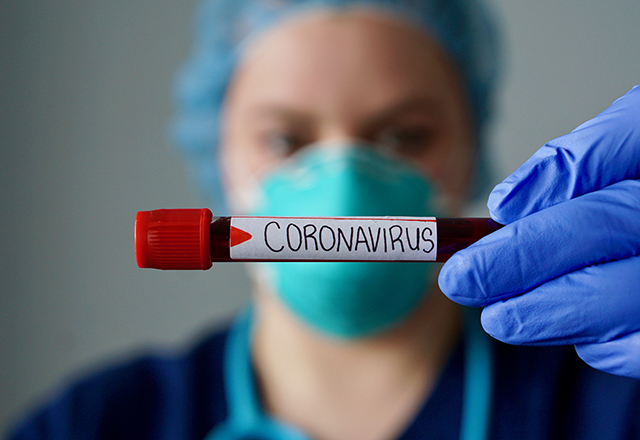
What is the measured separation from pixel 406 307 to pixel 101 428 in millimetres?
634

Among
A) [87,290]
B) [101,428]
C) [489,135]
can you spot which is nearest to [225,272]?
[87,290]

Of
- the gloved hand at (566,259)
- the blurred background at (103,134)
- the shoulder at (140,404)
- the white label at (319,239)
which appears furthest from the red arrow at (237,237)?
the blurred background at (103,134)

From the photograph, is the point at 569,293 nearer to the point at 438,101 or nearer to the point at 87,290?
the point at 438,101

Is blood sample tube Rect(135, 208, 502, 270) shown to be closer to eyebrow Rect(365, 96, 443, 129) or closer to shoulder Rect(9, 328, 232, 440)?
eyebrow Rect(365, 96, 443, 129)

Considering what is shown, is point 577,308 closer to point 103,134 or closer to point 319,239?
point 319,239

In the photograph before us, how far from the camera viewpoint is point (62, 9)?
141 centimetres

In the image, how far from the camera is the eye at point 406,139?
0.88 metres

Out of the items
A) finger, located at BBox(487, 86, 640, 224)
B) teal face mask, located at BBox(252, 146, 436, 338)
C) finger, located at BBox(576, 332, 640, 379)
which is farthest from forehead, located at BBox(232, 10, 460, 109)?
finger, located at BBox(576, 332, 640, 379)

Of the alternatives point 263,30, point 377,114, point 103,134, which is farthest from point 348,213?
point 103,134

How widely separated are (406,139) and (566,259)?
0.44m

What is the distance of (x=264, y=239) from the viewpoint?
485mm

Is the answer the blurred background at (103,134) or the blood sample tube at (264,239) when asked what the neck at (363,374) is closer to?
the blood sample tube at (264,239)

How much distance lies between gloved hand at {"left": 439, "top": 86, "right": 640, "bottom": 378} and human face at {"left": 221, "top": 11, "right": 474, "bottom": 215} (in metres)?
0.34

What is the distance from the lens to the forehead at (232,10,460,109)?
2.73 feet
